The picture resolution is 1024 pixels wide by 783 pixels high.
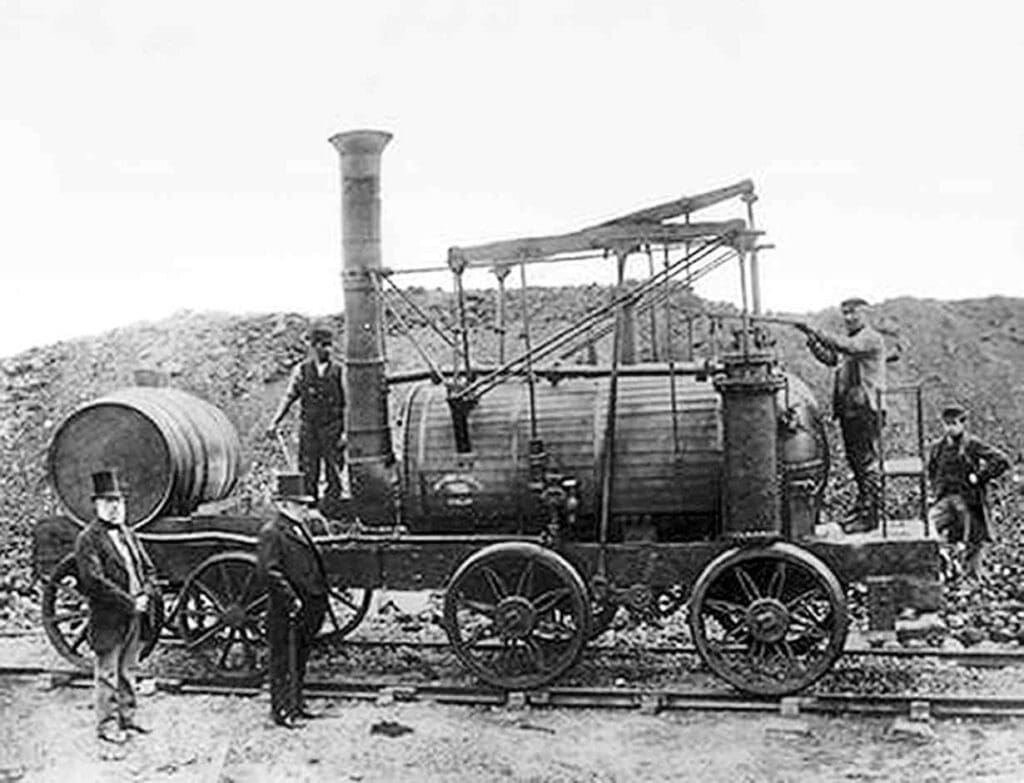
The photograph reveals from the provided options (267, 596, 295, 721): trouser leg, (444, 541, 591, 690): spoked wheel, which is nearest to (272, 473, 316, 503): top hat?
(267, 596, 295, 721): trouser leg

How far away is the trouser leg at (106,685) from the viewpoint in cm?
852

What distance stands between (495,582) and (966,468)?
5241 millimetres

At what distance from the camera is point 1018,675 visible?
969 centimetres

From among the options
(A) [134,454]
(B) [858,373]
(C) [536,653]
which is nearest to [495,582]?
(C) [536,653]

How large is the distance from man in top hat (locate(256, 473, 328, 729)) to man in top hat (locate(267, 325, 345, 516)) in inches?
82.1

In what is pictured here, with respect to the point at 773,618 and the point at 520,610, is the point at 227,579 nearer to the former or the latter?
the point at 520,610

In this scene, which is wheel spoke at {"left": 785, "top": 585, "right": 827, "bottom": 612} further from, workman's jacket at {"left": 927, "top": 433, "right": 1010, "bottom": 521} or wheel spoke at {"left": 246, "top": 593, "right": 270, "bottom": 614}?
workman's jacket at {"left": 927, "top": 433, "right": 1010, "bottom": 521}

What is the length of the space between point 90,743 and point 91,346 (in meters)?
24.1

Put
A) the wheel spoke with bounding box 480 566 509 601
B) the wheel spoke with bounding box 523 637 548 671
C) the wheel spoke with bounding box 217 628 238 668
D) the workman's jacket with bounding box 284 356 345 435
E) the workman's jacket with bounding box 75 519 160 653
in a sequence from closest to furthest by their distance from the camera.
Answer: the workman's jacket with bounding box 75 519 160 653, the wheel spoke with bounding box 523 637 548 671, the wheel spoke with bounding box 480 566 509 601, the wheel spoke with bounding box 217 628 238 668, the workman's jacket with bounding box 284 356 345 435

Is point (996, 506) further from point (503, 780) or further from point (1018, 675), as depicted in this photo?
point (503, 780)

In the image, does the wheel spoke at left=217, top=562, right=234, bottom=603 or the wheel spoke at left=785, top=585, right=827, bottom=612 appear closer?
the wheel spoke at left=785, top=585, right=827, bottom=612

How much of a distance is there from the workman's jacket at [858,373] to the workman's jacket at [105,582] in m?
5.13

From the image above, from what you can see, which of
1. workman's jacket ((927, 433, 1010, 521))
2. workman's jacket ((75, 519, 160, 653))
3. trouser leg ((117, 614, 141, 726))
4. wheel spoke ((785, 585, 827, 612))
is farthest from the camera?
workman's jacket ((927, 433, 1010, 521))

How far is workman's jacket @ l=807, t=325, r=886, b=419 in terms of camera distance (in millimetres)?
10352
